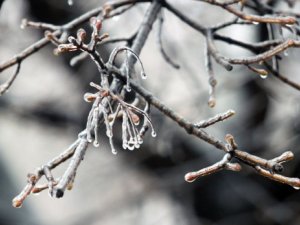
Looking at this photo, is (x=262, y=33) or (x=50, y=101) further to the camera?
(x=50, y=101)

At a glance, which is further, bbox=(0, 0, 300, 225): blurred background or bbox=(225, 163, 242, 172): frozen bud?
bbox=(0, 0, 300, 225): blurred background

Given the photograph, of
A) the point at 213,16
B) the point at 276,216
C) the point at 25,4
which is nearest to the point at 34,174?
the point at 276,216

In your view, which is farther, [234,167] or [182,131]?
[182,131]

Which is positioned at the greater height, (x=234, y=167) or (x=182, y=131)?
(x=234, y=167)

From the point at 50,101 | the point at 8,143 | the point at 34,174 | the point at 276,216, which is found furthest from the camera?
the point at 8,143

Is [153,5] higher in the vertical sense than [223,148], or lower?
higher

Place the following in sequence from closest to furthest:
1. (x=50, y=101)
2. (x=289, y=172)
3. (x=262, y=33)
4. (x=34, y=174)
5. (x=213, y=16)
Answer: (x=34, y=174)
(x=289, y=172)
(x=262, y=33)
(x=50, y=101)
(x=213, y=16)

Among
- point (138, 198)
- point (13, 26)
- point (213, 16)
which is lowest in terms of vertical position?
point (138, 198)

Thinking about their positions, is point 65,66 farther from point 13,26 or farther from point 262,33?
point 262,33

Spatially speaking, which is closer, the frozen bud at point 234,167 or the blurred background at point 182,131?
the frozen bud at point 234,167

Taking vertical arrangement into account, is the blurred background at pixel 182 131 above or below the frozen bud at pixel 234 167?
below

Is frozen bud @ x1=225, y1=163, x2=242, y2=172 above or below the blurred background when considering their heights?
above
